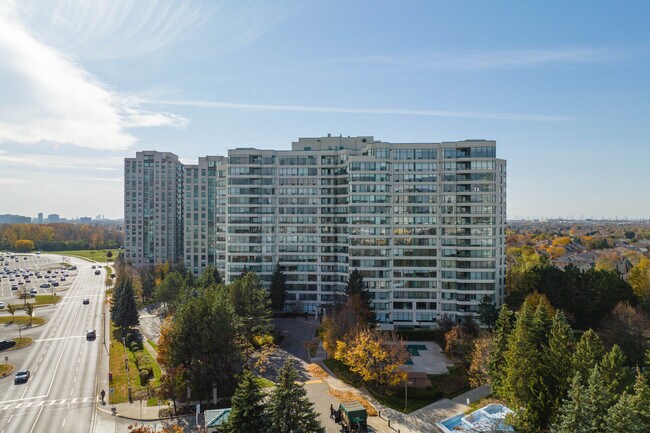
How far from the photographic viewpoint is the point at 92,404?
154ft

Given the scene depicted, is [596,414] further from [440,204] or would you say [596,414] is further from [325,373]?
[440,204]

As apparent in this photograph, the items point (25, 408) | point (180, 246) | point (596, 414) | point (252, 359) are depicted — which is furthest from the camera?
point (180, 246)

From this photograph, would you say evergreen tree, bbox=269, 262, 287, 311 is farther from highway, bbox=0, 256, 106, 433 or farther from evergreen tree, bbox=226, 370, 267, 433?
evergreen tree, bbox=226, 370, 267, 433

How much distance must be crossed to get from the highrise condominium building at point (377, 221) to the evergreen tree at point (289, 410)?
150ft

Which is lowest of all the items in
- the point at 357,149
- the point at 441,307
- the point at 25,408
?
the point at 25,408

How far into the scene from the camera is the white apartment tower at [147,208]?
Answer: 143m

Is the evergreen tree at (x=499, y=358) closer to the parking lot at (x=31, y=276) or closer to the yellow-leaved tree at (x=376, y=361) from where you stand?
the yellow-leaved tree at (x=376, y=361)

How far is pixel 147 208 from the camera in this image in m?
143

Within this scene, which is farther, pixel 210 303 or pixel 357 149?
pixel 357 149

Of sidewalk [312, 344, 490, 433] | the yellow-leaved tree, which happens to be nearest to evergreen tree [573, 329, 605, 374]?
sidewalk [312, 344, 490, 433]

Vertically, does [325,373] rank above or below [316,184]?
below

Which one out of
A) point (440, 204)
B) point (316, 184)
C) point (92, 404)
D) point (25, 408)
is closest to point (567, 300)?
point (440, 204)

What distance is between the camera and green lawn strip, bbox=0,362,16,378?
56.6 m

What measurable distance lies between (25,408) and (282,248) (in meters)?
51.1
